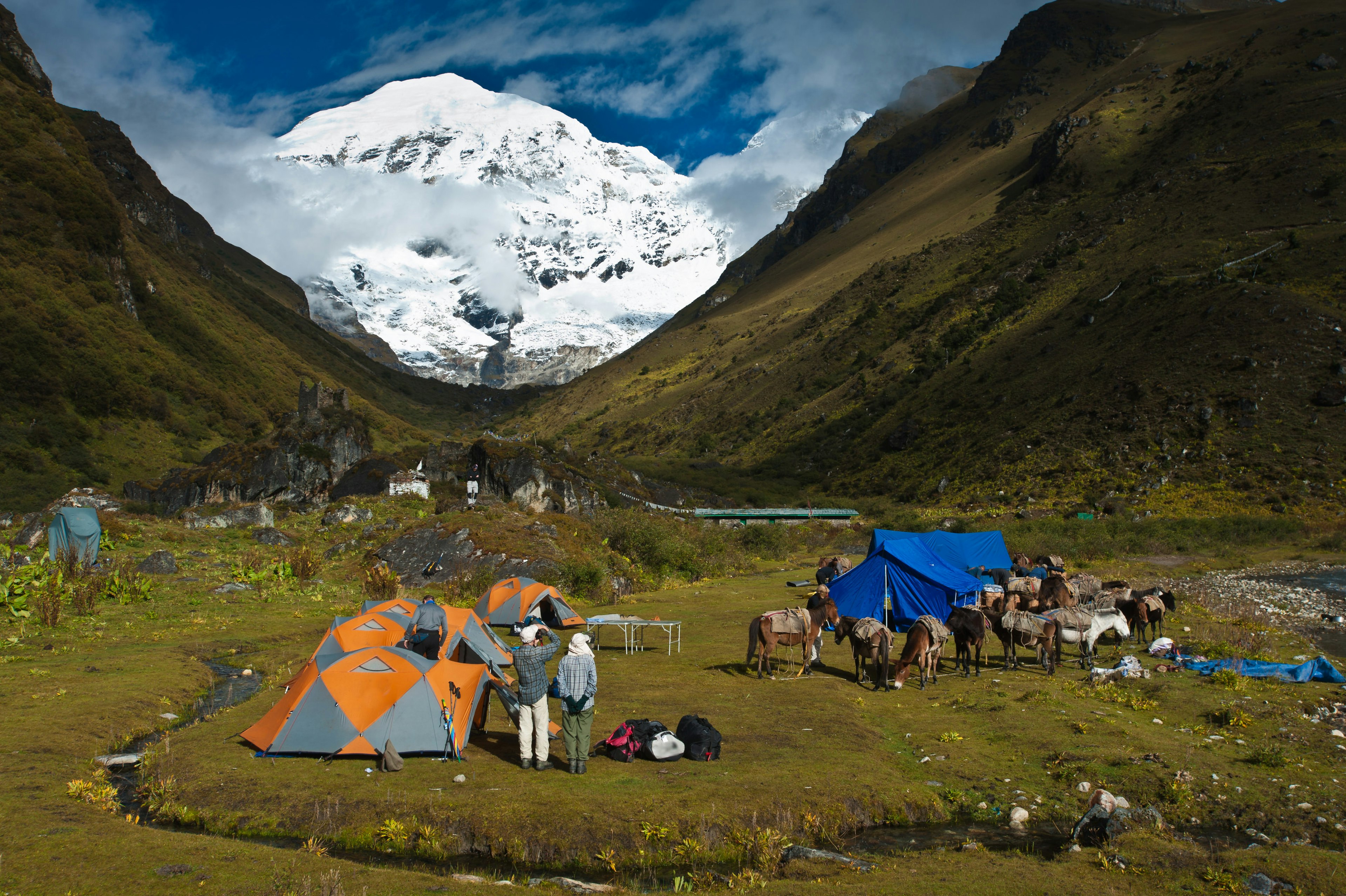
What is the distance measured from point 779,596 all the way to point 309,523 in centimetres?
2585

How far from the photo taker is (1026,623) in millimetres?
17984

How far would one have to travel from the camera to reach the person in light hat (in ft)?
36.6

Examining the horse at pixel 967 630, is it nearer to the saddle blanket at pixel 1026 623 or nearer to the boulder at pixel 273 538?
→ the saddle blanket at pixel 1026 623

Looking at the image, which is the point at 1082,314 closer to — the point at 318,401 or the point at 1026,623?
the point at 1026,623

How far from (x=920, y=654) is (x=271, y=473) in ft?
161

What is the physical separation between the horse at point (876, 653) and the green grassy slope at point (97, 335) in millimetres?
59468

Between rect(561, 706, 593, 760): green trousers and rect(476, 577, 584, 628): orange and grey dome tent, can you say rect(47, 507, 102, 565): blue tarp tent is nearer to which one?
rect(476, 577, 584, 628): orange and grey dome tent

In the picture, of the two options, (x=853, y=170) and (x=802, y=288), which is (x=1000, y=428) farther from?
(x=853, y=170)

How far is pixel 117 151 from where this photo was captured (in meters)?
133

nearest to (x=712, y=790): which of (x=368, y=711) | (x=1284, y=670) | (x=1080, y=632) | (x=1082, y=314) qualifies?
(x=368, y=711)

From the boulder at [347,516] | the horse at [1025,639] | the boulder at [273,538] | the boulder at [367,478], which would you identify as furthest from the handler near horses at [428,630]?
the boulder at [367,478]

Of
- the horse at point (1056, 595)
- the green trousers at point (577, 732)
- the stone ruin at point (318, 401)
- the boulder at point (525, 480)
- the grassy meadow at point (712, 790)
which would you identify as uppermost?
the stone ruin at point (318, 401)

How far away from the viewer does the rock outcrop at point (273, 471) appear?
52.1 metres

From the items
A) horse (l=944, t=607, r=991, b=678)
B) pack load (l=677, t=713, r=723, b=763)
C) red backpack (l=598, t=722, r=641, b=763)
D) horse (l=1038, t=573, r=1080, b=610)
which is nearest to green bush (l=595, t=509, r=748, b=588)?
horse (l=1038, t=573, r=1080, b=610)
